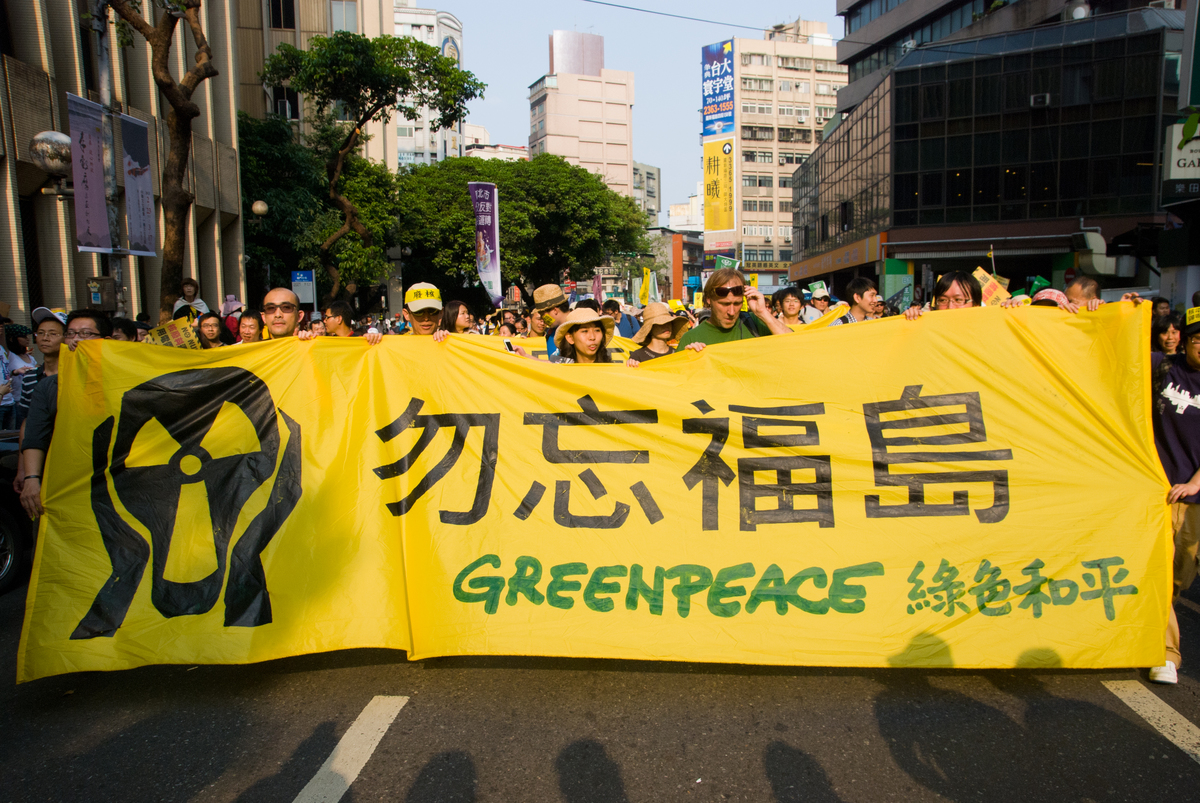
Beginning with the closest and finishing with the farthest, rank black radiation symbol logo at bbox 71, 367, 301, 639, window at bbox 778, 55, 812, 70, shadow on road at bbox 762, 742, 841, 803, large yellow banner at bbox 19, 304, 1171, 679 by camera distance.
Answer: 1. shadow on road at bbox 762, 742, 841, 803
2. large yellow banner at bbox 19, 304, 1171, 679
3. black radiation symbol logo at bbox 71, 367, 301, 639
4. window at bbox 778, 55, 812, 70

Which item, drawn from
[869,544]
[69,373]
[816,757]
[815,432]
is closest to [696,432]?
[815,432]

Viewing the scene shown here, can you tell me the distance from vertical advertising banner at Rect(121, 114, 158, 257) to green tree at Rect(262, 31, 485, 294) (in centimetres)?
1309

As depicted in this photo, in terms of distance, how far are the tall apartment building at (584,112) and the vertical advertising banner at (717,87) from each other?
45.0 metres

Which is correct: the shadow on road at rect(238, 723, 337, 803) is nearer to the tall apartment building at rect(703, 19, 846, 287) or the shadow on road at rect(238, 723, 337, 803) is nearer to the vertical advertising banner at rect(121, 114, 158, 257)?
the vertical advertising banner at rect(121, 114, 158, 257)

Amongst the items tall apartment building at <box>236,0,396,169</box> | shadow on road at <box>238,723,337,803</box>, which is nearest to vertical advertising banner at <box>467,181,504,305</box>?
tall apartment building at <box>236,0,396,169</box>

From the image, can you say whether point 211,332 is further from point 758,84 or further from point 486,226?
point 758,84

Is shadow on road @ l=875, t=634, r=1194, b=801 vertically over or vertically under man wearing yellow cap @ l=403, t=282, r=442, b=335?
under

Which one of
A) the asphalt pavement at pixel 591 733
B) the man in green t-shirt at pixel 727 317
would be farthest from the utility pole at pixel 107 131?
the man in green t-shirt at pixel 727 317

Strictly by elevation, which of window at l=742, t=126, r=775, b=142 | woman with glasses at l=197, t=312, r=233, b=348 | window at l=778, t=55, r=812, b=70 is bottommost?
woman with glasses at l=197, t=312, r=233, b=348

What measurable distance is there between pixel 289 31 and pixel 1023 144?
1230 inches

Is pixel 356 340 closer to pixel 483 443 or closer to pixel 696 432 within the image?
pixel 483 443

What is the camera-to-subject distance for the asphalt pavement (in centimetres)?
294

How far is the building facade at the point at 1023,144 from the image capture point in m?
31.1

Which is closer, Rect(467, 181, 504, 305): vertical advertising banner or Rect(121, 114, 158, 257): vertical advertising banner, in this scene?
Rect(121, 114, 158, 257): vertical advertising banner
